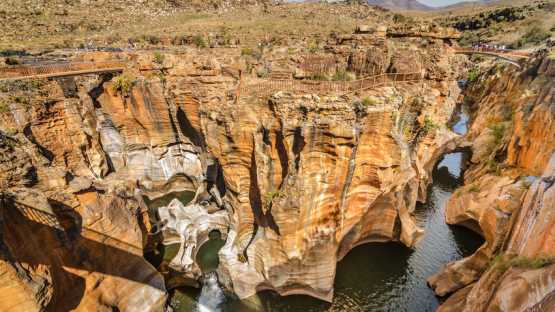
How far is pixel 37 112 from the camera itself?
16.3 meters

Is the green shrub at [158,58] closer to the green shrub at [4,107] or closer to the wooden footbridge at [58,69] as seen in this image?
the wooden footbridge at [58,69]

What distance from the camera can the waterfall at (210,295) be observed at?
12.8m

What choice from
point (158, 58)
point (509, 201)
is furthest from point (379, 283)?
point (158, 58)

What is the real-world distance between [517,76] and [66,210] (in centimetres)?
3541

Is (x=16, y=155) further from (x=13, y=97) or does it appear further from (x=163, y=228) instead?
(x=13, y=97)

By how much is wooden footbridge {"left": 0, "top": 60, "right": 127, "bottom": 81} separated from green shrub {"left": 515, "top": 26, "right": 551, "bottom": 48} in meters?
53.0

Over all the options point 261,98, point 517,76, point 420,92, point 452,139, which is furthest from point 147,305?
point 517,76

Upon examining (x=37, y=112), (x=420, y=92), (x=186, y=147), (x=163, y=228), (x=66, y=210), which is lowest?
(x=163, y=228)

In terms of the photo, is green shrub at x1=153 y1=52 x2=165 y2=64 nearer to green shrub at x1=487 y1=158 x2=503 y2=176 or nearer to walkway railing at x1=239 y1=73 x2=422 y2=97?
walkway railing at x1=239 y1=73 x2=422 y2=97

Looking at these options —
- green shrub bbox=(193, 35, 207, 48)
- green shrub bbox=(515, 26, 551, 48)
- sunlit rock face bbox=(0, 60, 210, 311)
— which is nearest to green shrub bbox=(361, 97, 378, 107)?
sunlit rock face bbox=(0, 60, 210, 311)

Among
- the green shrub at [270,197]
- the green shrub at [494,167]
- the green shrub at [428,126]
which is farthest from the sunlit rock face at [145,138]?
the green shrub at [494,167]

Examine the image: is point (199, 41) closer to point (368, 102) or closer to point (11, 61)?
point (11, 61)

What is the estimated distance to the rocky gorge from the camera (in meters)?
8.90

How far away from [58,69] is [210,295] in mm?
18914
